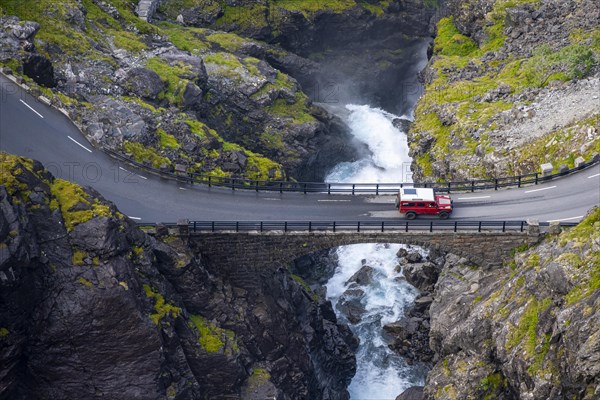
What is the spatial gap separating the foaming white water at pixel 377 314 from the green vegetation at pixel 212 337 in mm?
15025

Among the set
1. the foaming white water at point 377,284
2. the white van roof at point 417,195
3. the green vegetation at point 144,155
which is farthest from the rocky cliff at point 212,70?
the white van roof at point 417,195

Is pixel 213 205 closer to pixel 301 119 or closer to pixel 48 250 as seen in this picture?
pixel 48 250

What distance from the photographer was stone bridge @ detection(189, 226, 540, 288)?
192ft

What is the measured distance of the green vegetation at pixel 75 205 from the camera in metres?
52.2

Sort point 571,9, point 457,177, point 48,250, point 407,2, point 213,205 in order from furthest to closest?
point 407,2, point 571,9, point 457,177, point 213,205, point 48,250

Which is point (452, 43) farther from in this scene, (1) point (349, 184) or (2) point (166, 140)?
(2) point (166, 140)

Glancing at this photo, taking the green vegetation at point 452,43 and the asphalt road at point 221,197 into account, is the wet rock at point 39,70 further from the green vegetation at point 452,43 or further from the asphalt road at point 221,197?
the green vegetation at point 452,43

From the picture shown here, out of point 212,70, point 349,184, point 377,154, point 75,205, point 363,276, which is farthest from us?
point 377,154

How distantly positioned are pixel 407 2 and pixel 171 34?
136 ft

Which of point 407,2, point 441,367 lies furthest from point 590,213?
point 407,2

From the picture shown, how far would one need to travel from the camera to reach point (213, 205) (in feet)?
207

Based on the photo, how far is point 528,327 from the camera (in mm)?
49531

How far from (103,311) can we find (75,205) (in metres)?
7.62

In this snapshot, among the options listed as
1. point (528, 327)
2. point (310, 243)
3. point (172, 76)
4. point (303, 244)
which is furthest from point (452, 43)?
point (528, 327)
